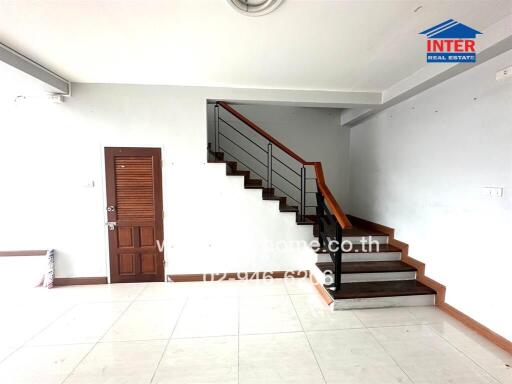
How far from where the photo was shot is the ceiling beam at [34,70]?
230 centimetres

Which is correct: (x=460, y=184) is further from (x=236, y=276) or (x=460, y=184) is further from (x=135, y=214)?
(x=135, y=214)

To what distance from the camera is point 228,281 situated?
3.51m

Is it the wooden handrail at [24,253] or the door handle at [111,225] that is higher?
the door handle at [111,225]

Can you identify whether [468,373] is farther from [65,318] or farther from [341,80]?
[65,318]

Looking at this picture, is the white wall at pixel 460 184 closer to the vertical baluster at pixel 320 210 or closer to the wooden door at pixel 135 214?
the vertical baluster at pixel 320 210

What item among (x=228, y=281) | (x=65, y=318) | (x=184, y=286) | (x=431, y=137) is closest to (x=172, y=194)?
(x=184, y=286)

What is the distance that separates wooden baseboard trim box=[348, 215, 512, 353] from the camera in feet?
7.07

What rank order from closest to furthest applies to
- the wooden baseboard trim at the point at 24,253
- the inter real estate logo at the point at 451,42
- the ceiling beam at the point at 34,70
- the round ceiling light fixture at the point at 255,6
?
1. the round ceiling light fixture at the point at 255,6
2. the inter real estate logo at the point at 451,42
3. the ceiling beam at the point at 34,70
4. the wooden baseboard trim at the point at 24,253

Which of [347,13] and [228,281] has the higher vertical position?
[347,13]

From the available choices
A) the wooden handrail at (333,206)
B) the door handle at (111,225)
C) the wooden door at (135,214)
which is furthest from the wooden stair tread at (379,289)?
the door handle at (111,225)

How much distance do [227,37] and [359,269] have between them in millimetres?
3251

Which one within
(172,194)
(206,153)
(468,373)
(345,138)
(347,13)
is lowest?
(468,373)

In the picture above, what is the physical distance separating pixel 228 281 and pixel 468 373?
2.74 meters

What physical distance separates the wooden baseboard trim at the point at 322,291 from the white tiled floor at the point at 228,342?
0.26ft
